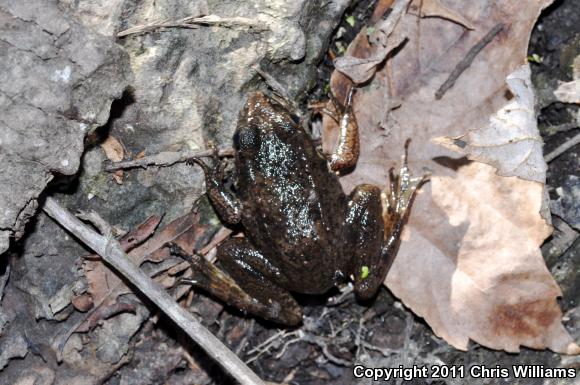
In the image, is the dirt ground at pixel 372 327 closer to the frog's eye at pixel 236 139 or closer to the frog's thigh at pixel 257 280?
the frog's thigh at pixel 257 280

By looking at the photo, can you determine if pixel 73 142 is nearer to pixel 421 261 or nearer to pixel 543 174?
pixel 421 261

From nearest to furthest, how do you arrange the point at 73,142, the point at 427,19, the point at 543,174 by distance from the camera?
the point at 73,142
the point at 543,174
the point at 427,19

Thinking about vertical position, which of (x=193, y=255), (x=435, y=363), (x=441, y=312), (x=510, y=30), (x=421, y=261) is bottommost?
(x=435, y=363)

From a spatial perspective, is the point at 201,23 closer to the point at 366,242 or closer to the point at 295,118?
the point at 295,118

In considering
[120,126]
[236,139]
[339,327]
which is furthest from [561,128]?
[120,126]

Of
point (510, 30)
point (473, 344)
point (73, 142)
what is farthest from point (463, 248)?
point (73, 142)

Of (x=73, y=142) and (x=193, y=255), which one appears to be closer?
(x=73, y=142)
